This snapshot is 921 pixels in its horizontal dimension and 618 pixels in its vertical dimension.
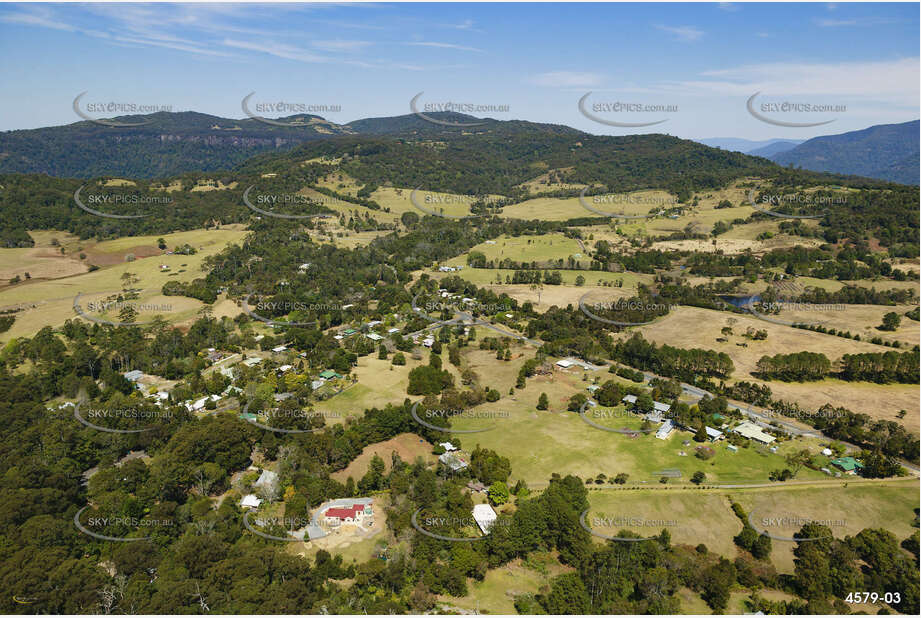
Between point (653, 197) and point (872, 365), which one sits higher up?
point (653, 197)

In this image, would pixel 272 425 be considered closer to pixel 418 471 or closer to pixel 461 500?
pixel 418 471

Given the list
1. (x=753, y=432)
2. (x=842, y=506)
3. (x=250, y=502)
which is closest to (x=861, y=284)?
(x=753, y=432)

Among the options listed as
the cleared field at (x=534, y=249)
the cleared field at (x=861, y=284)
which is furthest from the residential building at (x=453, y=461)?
the cleared field at (x=861, y=284)

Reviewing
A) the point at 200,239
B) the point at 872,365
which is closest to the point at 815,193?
the point at 872,365

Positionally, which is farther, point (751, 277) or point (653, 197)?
point (653, 197)

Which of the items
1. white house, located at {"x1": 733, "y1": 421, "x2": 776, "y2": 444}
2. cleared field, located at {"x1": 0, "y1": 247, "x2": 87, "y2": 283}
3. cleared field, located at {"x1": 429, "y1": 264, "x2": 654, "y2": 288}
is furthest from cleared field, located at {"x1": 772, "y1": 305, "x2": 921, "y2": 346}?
cleared field, located at {"x1": 0, "y1": 247, "x2": 87, "y2": 283}

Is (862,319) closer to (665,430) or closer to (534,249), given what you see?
(665,430)
